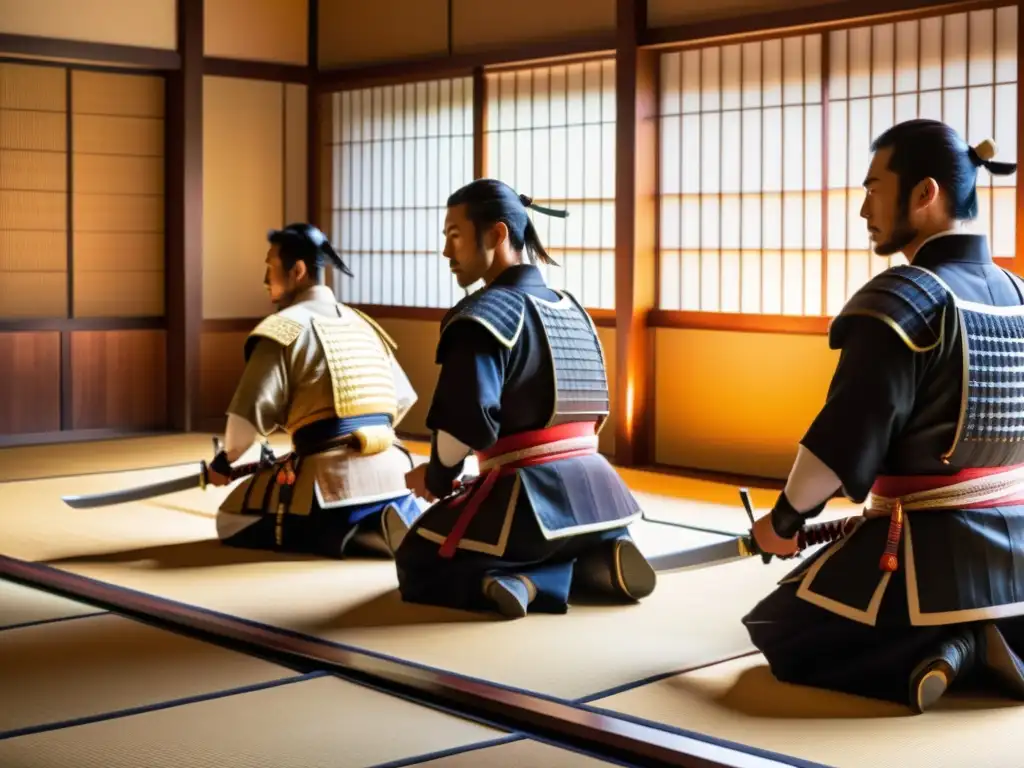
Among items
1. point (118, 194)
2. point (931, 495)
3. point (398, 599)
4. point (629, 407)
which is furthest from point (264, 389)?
point (118, 194)

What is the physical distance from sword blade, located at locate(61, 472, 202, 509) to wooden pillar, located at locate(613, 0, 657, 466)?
234cm

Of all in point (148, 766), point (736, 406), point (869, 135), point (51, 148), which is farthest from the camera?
point (51, 148)

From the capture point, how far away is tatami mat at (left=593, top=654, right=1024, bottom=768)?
2551 millimetres

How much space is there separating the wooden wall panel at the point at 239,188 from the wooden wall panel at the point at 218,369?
0.14 m

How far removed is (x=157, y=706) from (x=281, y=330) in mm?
1867

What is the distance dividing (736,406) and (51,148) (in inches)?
142

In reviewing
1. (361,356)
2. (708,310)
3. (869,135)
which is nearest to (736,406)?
(708,310)

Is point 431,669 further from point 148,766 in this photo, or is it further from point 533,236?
point 533,236

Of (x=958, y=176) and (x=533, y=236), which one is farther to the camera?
(x=533, y=236)

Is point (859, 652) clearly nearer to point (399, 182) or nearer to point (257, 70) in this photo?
point (399, 182)

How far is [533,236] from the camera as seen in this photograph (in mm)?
3951

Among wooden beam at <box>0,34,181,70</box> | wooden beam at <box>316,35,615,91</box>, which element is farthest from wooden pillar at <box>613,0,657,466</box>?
wooden beam at <box>0,34,181,70</box>

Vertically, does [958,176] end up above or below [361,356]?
above

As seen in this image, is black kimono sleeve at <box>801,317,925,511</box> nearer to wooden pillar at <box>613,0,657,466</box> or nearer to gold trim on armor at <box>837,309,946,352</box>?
gold trim on armor at <box>837,309,946,352</box>
